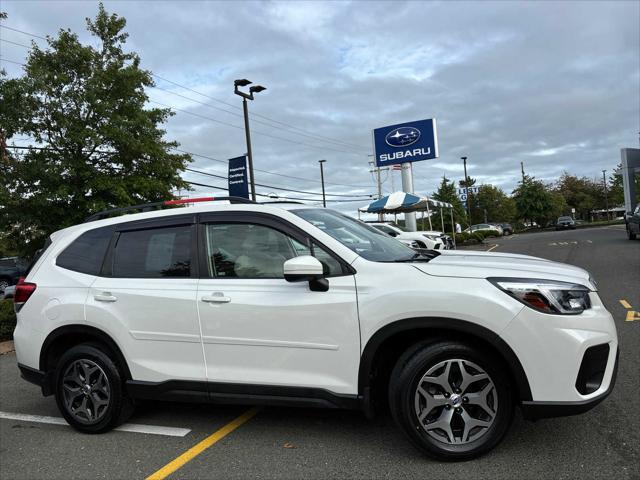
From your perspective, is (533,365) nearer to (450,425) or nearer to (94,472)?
(450,425)

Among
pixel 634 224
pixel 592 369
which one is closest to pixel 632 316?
pixel 592 369

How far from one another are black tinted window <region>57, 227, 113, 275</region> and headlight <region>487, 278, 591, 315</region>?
3.13 metres

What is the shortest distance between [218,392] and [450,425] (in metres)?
1.63

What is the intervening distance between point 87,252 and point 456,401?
10.5 feet

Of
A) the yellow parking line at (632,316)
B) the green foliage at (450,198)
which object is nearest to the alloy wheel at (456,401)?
the yellow parking line at (632,316)

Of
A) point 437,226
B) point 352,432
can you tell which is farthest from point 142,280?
point 437,226

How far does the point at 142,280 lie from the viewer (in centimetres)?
402

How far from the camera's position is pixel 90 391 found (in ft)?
13.6

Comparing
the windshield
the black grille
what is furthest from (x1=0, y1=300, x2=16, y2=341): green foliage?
the black grille

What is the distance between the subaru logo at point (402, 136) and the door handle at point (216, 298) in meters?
23.0

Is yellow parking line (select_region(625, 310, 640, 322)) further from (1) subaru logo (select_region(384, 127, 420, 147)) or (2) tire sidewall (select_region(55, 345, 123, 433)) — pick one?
(1) subaru logo (select_region(384, 127, 420, 147))

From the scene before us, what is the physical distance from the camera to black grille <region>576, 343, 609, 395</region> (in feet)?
9.84

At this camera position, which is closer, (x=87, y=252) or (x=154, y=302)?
(x=154, y=302)

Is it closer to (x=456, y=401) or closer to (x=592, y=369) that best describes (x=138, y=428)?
(x=456, y=401)
